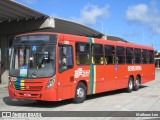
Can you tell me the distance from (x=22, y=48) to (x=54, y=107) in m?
2.48

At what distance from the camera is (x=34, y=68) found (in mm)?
13289

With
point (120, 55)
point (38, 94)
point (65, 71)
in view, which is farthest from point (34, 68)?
point (120, 55)

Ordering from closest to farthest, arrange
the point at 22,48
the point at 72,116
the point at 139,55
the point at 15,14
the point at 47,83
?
the point at 72,116
the point at 47,83
the point at 22,48
the point at 139,55
the point at 15,14

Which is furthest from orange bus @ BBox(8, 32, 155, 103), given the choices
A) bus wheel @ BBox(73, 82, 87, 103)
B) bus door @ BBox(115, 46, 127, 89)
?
bus door @ BBox(115, 46, 127, 89)

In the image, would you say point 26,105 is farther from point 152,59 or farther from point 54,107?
point 152,59

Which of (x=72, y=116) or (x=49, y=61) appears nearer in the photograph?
(x=72, y=116)

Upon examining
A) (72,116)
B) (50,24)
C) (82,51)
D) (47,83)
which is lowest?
(72,116)

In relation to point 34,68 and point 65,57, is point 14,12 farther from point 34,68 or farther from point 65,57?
point 34,68

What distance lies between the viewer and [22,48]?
1395 cm

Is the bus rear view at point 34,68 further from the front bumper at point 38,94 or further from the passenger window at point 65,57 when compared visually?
the passenger window at point 65,57

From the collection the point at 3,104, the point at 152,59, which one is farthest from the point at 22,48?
the point at 152,59

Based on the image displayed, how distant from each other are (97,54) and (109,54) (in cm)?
141

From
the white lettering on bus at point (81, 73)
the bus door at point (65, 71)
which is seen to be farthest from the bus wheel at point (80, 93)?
the bus door at point (65, 71)

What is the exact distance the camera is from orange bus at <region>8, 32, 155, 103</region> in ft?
43.1
